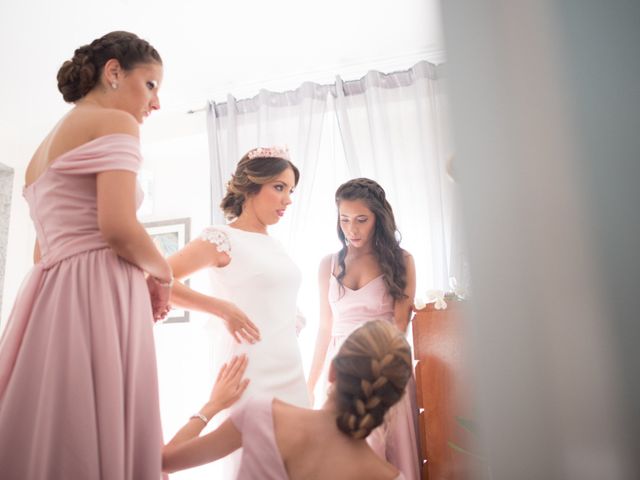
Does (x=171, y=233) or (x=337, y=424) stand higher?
(x=171, y=233)

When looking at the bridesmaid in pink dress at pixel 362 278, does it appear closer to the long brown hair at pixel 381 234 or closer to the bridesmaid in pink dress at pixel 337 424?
the long brown hair at pixel 381 234

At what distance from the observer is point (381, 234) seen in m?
2.24

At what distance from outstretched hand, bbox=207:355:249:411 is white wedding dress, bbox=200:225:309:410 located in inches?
1.9

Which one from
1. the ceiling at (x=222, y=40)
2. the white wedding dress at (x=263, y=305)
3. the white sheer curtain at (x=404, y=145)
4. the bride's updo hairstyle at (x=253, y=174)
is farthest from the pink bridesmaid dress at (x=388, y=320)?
the ceiling at (x=222, y=40)

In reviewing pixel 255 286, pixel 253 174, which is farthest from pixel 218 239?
pixel 253 174

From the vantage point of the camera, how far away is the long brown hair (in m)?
2.14

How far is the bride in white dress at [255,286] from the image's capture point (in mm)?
1423

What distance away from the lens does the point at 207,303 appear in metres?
1.41

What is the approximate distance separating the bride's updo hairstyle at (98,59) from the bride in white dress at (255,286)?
0.56 meters

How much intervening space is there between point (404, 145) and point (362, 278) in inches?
49.8

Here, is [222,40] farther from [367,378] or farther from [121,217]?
[367,378]

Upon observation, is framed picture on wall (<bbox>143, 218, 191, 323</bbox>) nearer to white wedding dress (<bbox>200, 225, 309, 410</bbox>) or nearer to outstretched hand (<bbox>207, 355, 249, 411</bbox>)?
white wedding dress (<bbox>200, 225, 309, 410</bbox>)

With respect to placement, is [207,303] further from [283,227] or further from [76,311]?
[283,227]

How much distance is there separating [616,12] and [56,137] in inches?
44.6
